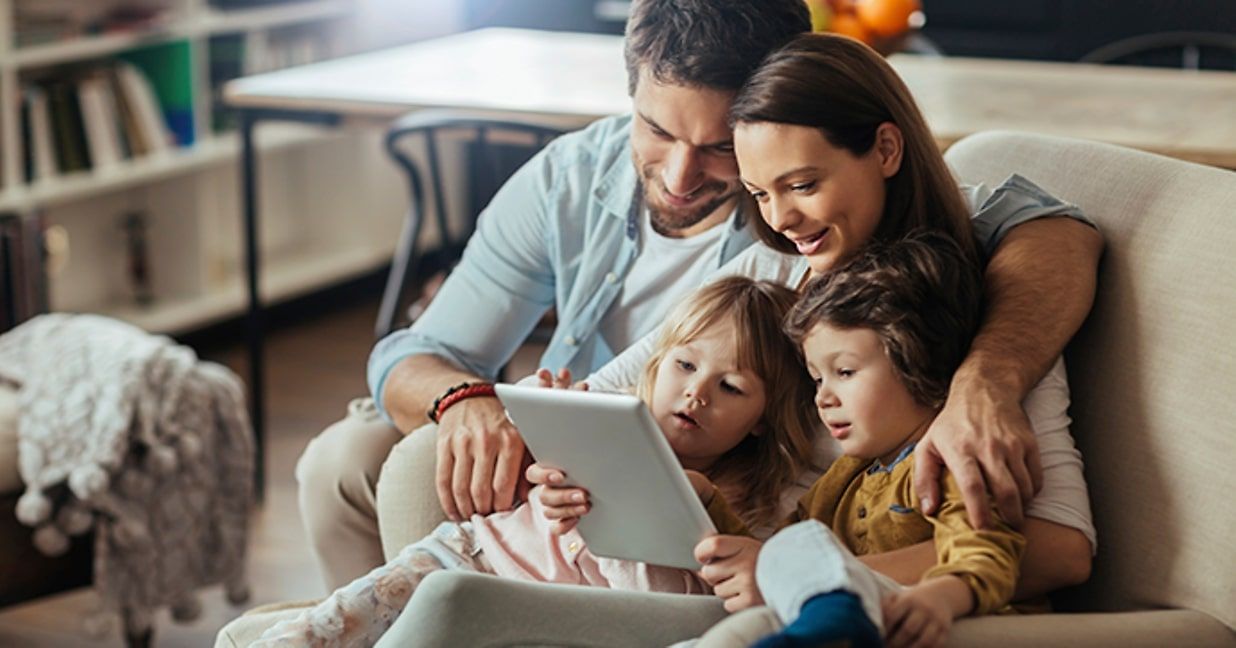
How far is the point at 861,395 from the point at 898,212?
0.68 feet

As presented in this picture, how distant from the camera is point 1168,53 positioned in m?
4.68

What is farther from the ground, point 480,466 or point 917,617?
point 917,617

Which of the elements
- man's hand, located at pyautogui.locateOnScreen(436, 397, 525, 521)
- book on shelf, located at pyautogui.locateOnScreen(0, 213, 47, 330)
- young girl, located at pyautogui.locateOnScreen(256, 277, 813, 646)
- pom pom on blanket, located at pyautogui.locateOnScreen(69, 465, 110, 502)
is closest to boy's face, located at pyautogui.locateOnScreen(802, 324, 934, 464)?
young girl, located at pyautogui.locateOnScreen(256, 277, 813, 646)

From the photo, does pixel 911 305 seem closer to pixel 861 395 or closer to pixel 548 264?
pixel 861 395

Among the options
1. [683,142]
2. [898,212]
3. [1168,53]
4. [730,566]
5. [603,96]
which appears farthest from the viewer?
[1168,53]

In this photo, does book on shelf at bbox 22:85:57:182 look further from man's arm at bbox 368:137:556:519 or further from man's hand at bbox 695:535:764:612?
man's hand at bbox 695:535:764:612

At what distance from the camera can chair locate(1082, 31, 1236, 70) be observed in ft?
14.3

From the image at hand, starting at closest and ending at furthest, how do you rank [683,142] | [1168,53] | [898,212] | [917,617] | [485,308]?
[917,617] < [898,212] < [683,142] < [485,308] < [1168,53]

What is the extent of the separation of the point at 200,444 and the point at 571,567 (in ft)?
4.31

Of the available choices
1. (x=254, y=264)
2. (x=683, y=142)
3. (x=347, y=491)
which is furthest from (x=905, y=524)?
(x=254, y=264)

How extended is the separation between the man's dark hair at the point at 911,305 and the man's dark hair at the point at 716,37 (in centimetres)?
24

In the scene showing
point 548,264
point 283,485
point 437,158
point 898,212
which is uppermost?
point 898,212

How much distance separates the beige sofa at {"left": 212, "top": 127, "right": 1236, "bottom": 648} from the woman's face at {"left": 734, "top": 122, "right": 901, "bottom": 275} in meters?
0.19

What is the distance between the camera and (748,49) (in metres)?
1.62
